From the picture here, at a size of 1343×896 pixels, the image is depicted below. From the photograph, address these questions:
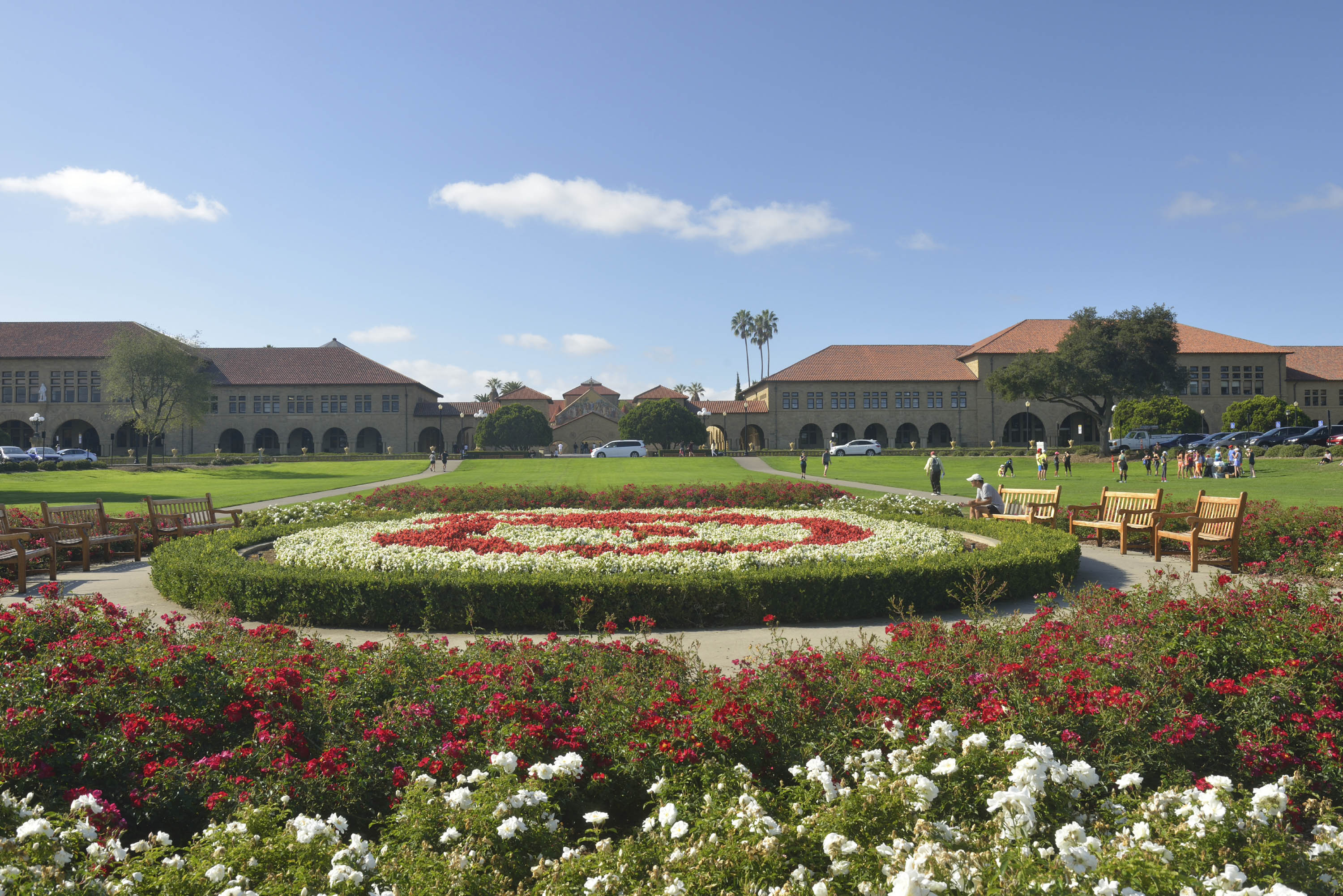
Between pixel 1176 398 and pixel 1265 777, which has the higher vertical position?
pixel 1176 398

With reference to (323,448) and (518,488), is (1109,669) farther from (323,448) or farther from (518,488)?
(323,448)

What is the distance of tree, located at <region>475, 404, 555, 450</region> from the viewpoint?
63125 millimetres

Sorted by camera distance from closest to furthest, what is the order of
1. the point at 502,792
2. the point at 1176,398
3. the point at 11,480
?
the point at 502,792, the point at 11,480, the point at 1176,398

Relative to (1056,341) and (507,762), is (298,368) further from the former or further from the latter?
(507,762)

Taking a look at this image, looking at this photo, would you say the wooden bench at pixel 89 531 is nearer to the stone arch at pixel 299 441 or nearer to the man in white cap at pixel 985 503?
the man in white cap at pixel 985 503

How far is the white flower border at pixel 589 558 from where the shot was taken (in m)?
8.58

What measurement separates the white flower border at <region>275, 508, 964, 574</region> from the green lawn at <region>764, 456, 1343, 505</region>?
7796 mm

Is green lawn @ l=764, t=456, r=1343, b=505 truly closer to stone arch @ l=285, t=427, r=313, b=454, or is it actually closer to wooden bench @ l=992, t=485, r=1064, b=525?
wooden bench @ l=992, t=485, r=1064, b=525

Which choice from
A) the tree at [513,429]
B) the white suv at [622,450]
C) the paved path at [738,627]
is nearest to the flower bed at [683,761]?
the paved path at [738,627]

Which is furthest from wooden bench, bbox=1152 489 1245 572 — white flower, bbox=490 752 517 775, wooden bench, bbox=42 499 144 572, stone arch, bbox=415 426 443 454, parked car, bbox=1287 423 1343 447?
stone arch, bbox=415 426 443 454

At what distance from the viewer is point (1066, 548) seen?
31.1 feet

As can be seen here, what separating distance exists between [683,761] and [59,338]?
82.3 metres

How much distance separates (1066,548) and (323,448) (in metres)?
70.3

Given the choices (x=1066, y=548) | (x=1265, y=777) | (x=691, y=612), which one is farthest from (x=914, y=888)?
(x=1066, y=548)
